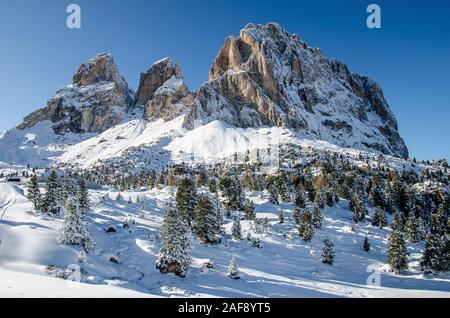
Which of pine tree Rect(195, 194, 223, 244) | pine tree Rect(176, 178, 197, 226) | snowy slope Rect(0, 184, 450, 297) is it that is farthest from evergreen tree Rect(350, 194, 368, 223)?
pine tree Rect(176, 178, 197, 226)

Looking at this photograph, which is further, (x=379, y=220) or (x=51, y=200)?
(x=379, y=220)

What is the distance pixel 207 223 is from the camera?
58.8 m

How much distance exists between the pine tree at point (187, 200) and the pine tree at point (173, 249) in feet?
60.2

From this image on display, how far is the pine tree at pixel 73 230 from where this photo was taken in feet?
152

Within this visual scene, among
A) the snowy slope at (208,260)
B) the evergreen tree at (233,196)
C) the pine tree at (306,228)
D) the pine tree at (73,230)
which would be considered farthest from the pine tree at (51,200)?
the pine tree at (306,228)

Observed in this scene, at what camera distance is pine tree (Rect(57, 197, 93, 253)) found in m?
46.3

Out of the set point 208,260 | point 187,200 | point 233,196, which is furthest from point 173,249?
point 233,196

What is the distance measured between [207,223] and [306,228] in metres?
19.2

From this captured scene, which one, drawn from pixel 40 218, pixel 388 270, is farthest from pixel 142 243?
pixel 388 270

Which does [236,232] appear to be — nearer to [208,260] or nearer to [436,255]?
[208,260]

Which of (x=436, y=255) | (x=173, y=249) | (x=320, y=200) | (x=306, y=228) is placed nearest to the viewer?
(x=173, y=249)

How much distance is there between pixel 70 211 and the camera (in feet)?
155

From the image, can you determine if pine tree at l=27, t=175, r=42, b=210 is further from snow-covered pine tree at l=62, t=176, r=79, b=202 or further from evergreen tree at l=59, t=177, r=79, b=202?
snow-covered pine tree at l=62, t=176, r=79, b=202

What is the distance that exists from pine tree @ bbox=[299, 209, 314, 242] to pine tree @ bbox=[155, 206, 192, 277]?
1051 inches
